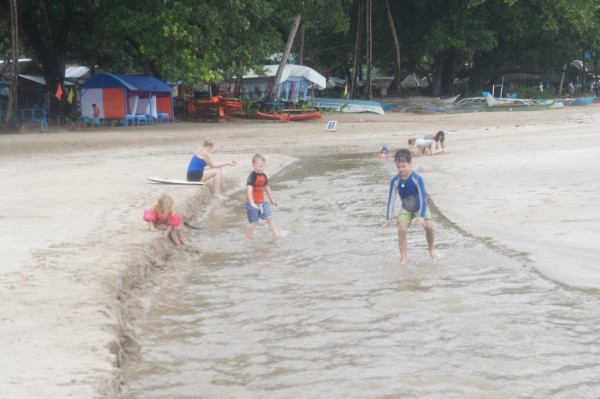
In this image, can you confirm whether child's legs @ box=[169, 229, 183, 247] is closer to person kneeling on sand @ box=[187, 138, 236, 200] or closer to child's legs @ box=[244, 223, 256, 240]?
child's legs @ box=[244, 223, 256, 240]

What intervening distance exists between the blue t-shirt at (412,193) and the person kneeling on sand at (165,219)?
9.26 ft

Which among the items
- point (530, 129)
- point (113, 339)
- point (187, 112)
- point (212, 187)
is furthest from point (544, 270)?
point (187, 112)

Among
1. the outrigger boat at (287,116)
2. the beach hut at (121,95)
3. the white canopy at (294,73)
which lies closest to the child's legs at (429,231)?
the beach hut at (121,95)

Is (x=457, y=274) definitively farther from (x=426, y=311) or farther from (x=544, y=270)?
(x=426, y=311)

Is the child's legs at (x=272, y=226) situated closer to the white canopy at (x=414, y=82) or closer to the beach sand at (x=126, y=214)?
the beach sand at (x=126, y=214)

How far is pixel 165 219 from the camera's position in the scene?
Answer: 10.9m

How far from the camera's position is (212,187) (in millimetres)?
16422

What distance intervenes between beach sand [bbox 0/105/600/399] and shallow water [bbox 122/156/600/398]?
0.41 metres

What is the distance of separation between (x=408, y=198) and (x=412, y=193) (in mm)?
90

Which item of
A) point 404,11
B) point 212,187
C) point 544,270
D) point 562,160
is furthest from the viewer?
point 404,11

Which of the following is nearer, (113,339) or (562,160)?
(113,339)

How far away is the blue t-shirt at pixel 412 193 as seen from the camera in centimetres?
988

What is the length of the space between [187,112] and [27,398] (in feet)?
115

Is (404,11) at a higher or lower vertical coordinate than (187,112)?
higher
